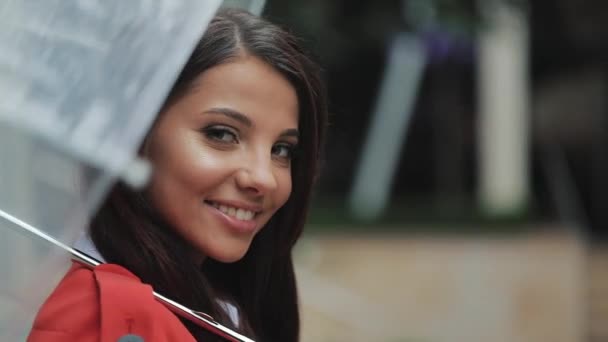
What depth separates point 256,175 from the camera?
1760 millimetres

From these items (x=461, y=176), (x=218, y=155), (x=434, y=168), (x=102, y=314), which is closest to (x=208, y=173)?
(x=218, y=155)

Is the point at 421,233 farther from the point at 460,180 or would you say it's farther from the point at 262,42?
the point at 262,42

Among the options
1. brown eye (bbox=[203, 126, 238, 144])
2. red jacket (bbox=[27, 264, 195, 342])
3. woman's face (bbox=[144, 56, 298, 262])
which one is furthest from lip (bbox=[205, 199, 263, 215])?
red jacket (bbox=[27, 264, 195, 342])

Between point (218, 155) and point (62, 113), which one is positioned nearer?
point (62, 113)

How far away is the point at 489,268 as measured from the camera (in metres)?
8.28

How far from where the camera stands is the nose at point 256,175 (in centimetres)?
175

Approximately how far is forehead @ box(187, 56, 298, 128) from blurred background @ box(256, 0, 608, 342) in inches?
117

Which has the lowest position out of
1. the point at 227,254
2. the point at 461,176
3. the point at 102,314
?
the point at 102,314

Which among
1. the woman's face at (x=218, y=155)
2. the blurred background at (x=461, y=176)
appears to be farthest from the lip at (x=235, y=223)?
the blurred background at (x=461, y=176)

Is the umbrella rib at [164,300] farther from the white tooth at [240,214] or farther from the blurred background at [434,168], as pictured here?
the white tooth at [240,214]

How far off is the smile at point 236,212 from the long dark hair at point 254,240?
89mm

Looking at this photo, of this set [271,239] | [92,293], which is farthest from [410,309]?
[92,293]

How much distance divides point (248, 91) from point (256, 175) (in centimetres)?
15

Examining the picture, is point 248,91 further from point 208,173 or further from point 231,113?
point 208,173
